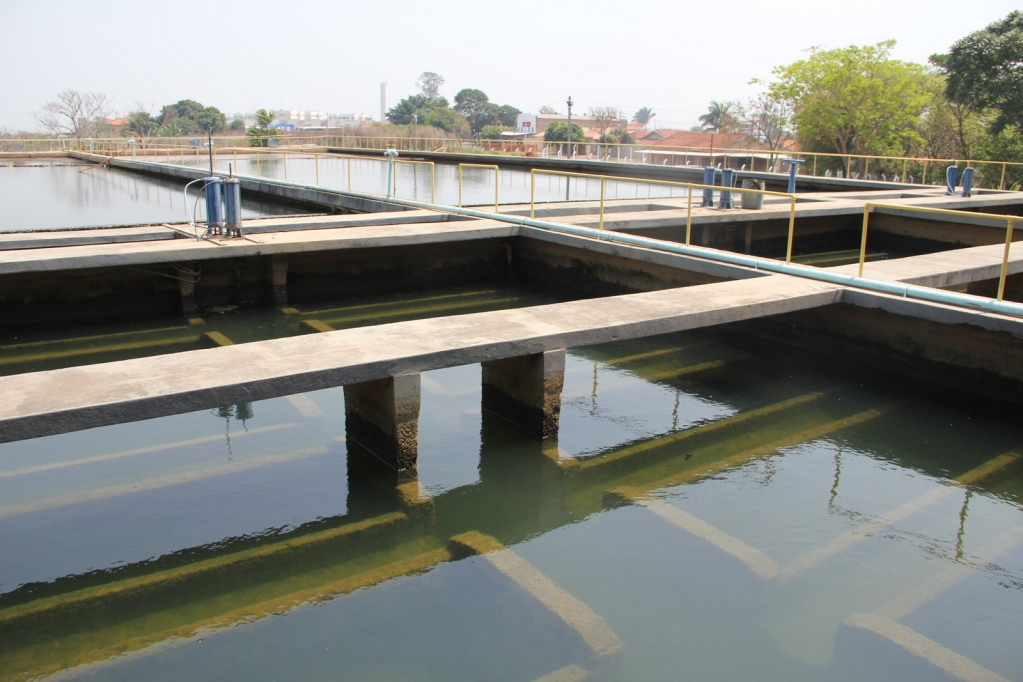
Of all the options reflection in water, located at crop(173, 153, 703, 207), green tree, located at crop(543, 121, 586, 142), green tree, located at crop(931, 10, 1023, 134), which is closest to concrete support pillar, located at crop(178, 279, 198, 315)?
reflection in water, located at crop(173, 153, 703, 207)

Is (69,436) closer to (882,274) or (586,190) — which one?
(882,274)

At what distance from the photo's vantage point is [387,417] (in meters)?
7.25

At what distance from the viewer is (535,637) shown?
16.9ft

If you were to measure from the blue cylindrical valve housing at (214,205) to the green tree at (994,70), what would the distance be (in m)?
37.1

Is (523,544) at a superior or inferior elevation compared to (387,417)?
inferior

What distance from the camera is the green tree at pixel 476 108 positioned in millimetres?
182750

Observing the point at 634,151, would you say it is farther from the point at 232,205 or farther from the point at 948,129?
the point at 232,205

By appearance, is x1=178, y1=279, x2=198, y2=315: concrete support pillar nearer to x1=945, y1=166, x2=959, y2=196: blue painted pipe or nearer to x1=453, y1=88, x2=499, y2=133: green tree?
x1=945, y1=166, x2=959, y2=196: blue painted pipe

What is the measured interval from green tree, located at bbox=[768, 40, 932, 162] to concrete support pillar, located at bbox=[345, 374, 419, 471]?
5029cm

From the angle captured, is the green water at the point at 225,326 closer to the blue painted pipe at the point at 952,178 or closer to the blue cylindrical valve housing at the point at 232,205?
the blue cylindrical valve housing at the point at 232,205

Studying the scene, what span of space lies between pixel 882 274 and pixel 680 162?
3668 centimetres

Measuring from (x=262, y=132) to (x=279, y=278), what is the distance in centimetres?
5756

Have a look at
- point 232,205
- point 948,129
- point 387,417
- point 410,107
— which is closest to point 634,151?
point 948,129

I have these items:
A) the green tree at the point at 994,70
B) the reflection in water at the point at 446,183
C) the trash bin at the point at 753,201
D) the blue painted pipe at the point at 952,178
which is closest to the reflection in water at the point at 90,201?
the reflection in water at the point at 446,183
